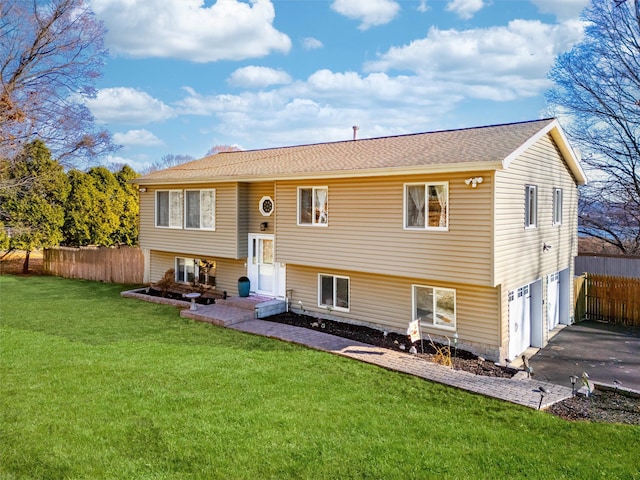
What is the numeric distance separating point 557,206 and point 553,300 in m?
3.17

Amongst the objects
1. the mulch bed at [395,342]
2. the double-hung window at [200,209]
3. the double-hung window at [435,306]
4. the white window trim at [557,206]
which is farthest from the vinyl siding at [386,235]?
the white window trim at [557,206]

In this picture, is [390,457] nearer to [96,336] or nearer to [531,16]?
[96,336]

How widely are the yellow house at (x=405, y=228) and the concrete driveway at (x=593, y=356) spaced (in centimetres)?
64

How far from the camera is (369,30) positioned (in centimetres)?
1692

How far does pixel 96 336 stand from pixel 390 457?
8.64m

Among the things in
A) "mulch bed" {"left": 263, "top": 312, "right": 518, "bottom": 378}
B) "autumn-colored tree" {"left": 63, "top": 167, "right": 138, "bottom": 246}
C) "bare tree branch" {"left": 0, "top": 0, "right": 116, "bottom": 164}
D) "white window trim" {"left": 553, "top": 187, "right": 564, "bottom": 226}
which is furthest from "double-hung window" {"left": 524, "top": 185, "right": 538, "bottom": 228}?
"autumn-colored tree" {"left": 63, "top": 167, "right": 138, "bottom": 246}

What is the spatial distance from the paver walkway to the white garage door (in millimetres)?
2547

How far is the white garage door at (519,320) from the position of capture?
1126cm

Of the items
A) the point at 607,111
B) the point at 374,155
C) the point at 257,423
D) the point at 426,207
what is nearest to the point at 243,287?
the point at 374,155

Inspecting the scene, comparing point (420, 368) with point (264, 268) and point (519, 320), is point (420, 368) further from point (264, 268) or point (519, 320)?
point (264, 268)

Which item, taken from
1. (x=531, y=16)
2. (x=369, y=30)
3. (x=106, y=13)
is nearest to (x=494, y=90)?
(x=531, y=16)

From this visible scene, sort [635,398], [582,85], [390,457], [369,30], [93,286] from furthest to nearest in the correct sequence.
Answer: [582,85], [93,286], [369,30], [635,398], [390,457]

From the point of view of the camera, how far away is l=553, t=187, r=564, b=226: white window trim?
1427 centimetres

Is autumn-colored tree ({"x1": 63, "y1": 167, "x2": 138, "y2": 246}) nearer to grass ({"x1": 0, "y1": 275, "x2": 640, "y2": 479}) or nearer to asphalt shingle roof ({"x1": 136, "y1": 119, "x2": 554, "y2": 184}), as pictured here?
asphalt shingle roof ({"x1": 136, "y1": 119, "x2": 554, "y2": 184})
